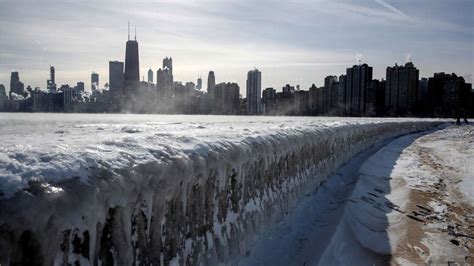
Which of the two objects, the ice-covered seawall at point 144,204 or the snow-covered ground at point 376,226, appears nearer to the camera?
the ice-covered seawall at point 144,204

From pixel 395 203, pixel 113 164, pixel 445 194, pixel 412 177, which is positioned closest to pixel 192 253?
pixel 113 164

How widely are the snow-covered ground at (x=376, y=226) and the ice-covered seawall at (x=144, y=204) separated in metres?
0.45

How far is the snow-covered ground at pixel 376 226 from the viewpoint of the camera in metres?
5.32

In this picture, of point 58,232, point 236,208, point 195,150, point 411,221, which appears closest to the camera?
point 58,232

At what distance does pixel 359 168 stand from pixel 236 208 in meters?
9.15

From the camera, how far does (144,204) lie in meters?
3.19

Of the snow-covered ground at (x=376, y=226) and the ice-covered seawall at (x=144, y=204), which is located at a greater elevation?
the ice-covered seawall at (x=144, y=204)

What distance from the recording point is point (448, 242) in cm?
580

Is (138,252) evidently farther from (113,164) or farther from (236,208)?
(236,208)

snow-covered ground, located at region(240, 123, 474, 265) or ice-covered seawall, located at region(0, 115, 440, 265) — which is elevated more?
ice-covered seawall, located at region(0, 115, 440, 265)

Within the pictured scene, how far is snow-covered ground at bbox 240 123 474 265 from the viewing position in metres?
5.32

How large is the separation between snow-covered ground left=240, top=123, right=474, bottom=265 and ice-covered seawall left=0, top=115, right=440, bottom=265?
45 centimetres

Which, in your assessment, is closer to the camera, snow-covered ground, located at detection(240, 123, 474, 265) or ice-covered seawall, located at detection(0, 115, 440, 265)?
ice-covered seawall, located at detection(0, 115, 440, 265)

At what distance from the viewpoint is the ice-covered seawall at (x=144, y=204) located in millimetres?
2203
